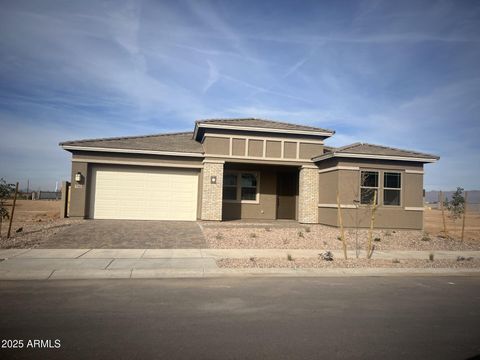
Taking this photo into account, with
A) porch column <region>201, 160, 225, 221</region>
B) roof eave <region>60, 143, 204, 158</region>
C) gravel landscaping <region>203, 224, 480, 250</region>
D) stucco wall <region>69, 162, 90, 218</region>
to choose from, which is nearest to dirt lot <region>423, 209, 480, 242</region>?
gravel landscaping <region>203, 224, 480, 250</region>

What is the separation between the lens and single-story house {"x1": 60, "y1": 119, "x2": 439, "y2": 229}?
1847cm

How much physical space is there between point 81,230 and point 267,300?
10070mm

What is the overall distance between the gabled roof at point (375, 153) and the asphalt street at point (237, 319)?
10070 millimetres

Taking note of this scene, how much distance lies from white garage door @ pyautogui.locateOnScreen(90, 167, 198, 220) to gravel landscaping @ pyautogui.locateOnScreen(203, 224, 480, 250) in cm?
376

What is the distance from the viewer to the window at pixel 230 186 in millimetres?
21062

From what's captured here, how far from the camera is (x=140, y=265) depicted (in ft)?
32.4

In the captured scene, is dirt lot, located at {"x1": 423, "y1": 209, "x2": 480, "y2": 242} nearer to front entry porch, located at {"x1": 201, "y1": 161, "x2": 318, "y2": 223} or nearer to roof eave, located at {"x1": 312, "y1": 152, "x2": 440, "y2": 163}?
roof eave, located at {"x1": 312, "y1": 152, "x2": 440, "y2": 163}

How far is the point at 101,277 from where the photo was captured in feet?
29.1

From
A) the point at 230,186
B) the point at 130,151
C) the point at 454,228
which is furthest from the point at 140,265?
the point at 454,228

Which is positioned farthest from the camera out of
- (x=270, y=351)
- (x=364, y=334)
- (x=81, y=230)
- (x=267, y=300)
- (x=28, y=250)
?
(x=81, y=230)

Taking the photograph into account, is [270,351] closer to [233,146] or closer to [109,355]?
[109,355]

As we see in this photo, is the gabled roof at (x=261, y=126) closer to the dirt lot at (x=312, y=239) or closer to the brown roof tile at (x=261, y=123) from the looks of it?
Answer: the brown roof tile at (x=261, y=123)

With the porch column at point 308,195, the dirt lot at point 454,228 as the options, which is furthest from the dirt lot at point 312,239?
the dirt lot at point 454,228

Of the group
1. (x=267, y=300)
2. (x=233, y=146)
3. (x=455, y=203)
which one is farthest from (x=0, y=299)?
(x=455, y=203)
